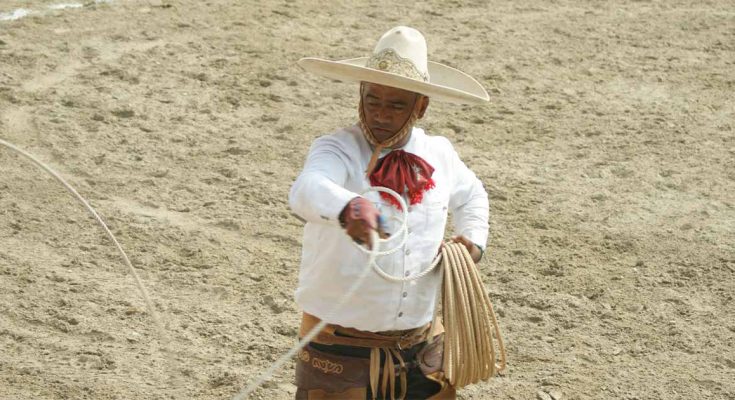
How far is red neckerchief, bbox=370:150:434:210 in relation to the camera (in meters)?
3.61

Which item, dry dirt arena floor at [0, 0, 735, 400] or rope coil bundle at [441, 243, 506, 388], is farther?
dry dirt arena floor at [0, 0, 735, 400]

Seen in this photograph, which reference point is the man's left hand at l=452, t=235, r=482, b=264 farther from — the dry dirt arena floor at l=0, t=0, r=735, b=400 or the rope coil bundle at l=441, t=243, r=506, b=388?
the dry dirt arena floor at l=0, t=0, r=735, b=400

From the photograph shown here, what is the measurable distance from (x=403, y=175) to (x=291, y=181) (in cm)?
337

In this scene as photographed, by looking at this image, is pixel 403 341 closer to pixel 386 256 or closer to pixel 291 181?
pixel 386 256

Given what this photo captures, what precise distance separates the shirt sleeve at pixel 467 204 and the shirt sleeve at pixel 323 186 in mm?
476

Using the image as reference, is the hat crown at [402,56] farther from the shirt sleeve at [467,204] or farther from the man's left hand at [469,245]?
the man's left hand at [469,245]

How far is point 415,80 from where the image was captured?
141 inches

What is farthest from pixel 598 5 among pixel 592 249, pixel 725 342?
pixel 725 342

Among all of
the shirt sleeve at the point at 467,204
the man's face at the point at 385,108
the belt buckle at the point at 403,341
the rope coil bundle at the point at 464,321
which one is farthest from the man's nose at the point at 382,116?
the belt buckle at the point at 403,341

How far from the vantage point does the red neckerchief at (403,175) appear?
361 centimetres

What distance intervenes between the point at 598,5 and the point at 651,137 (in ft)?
8.29

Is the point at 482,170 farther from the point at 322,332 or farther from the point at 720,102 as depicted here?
the point at 322,332

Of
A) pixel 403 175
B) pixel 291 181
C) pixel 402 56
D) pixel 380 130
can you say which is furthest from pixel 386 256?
pixel 291 181

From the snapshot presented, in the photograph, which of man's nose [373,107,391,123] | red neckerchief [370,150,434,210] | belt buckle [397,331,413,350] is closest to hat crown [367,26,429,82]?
man's nose [373,107,391,123]
